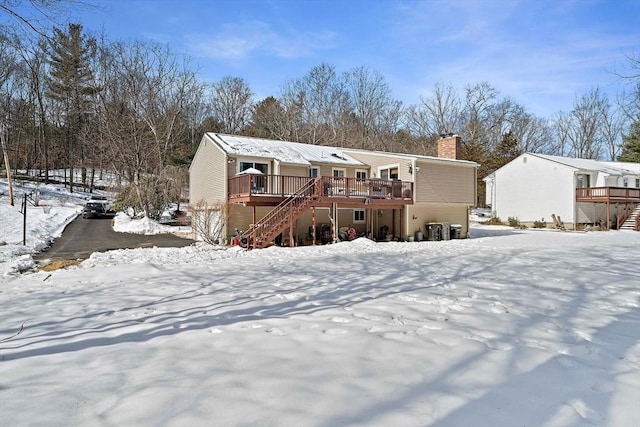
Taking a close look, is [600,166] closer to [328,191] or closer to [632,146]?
[632,146]

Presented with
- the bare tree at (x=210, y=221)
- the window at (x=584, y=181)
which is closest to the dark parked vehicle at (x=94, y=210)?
the bare tree at (x=210, y=221)

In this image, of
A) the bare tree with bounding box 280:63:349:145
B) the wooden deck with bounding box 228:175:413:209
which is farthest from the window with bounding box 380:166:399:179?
the bare tree with bounding box 280:63:349:145

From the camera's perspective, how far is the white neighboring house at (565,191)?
27.5 meters

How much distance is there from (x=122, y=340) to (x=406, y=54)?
81.3 feet

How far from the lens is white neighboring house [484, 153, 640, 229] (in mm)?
27547


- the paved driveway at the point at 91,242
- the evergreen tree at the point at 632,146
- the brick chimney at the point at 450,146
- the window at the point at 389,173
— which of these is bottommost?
the paved driveway at the point at 91,242

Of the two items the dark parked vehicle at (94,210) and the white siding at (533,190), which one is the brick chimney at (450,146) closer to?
the white siding at (533,190)

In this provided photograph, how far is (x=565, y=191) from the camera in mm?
28172

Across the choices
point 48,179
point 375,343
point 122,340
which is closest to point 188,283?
point 122,340

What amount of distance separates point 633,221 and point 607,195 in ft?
9.65

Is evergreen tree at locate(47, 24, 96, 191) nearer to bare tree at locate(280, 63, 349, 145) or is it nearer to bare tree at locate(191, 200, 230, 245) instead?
bare tree at locate(280, 63, 349, 145)

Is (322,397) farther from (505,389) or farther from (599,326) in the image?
(599,326)

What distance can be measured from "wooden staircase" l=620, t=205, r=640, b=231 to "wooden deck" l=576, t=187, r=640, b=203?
2.83 ft

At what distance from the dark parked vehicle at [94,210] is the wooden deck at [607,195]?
3618 cm
